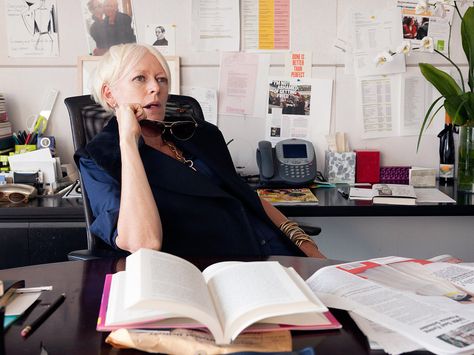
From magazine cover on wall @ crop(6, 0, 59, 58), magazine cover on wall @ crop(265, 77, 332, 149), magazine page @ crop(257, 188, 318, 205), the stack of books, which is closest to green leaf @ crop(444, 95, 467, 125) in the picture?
magazine cover on wall @ crop(265, 77, 332, 149)

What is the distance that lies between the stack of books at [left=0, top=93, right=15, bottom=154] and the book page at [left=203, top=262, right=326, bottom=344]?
169cm

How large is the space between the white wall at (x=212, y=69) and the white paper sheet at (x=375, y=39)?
0.15ft

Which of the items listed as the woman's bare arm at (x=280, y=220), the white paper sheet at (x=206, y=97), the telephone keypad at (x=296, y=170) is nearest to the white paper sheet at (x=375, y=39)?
the telephone keypad at (x=296, y=170)

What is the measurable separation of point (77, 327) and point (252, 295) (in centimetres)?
30

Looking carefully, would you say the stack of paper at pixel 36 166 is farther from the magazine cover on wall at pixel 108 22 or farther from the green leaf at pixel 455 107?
the green leaf at pixel 455 107

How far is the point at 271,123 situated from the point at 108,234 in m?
1.25

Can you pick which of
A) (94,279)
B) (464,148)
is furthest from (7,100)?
(464,148)

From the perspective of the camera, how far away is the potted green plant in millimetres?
2301

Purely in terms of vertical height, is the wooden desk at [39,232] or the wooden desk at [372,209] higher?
the wooden desk at [372,209]

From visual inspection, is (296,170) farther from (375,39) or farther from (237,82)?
(375,39)

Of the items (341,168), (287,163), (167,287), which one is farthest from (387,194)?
(167,287)

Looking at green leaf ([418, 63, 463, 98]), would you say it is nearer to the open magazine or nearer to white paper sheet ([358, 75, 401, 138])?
white paper sheet ([358, 75, 401, 138])

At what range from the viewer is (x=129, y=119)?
1.63 meters

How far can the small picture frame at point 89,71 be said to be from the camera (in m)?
2.53
